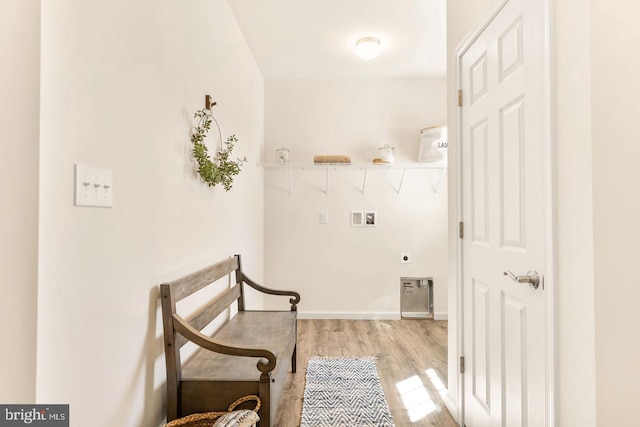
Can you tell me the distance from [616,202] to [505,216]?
0.56m

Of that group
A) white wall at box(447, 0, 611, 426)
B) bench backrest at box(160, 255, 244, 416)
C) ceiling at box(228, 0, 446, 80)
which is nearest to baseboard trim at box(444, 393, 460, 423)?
white wall at box(447, 0, 611, 426)

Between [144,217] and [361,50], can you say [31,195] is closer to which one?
[144,217]

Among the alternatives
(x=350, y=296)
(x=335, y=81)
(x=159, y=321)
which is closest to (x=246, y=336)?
(x=159, y=321)

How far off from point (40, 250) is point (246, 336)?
4.79 feet

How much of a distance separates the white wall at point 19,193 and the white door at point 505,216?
60.7 inches

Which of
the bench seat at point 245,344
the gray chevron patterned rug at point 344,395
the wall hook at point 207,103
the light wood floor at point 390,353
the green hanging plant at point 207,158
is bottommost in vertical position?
the light wood floor at point 390,353

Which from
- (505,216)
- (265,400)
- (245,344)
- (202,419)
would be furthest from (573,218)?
(245,344)

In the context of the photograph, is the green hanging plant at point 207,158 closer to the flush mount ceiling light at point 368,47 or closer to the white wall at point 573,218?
the flush mount ceiling light at point 368,47

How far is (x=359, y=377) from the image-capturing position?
8.58ft

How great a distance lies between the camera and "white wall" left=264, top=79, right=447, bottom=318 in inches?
163

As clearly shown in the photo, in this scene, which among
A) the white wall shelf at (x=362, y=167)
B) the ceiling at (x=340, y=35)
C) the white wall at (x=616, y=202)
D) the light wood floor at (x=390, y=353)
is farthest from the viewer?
the white wall shelf at (x=362, y=167)

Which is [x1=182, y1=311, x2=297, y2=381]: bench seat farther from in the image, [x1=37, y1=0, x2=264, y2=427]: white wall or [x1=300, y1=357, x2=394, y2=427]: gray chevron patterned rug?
[x1=300, y1=357, x2=394, y2=427]: gray chevron patterned rug
